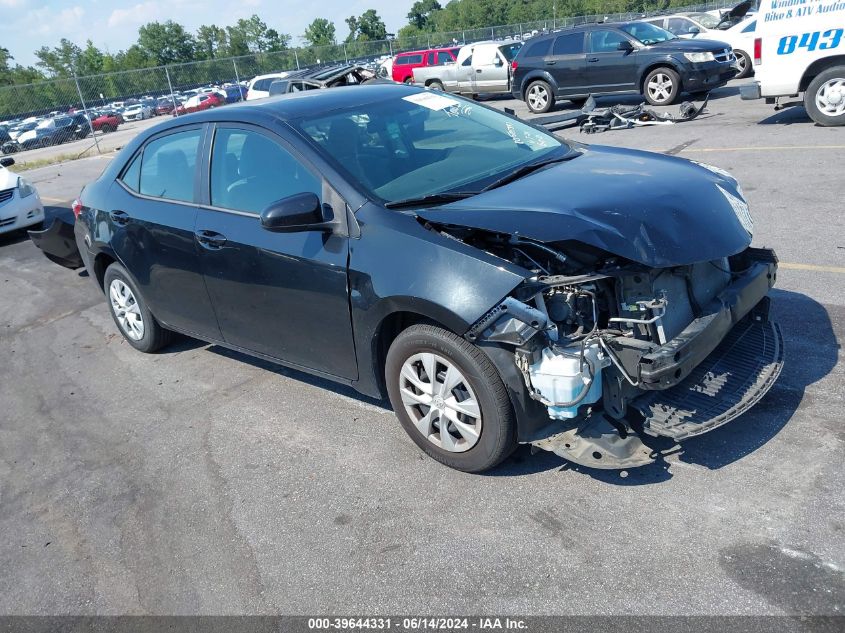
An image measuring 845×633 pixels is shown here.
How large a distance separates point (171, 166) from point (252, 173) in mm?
972

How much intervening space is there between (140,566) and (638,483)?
2299 mm

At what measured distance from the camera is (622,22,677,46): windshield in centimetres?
1510

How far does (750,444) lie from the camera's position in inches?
136

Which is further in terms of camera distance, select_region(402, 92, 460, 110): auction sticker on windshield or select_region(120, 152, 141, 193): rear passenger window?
select_region(120, 152, 141, 193): rear passenger window

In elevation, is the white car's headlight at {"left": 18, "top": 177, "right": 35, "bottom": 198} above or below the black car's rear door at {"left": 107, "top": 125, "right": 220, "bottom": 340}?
below

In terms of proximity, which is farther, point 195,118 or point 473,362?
point 195,118

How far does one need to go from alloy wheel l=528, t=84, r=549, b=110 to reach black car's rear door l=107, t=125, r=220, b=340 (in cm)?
1299

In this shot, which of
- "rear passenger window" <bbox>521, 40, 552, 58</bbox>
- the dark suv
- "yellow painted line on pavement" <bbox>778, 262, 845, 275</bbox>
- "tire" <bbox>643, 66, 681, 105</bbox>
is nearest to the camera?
"yellow painted line on pavement" <bbox>778, 262, 845, 275</bbox>

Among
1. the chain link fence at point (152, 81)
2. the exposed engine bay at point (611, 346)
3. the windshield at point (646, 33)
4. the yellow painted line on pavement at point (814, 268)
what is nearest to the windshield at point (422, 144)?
the exposed engine bay at point (611, 346)

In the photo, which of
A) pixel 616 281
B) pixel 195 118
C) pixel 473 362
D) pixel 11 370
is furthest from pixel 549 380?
pixel 11 370

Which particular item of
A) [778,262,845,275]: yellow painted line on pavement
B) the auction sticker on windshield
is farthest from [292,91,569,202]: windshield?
[778,262,845,275]: yellow painted line on pavement

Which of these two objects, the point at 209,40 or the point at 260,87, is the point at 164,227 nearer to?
the point at 260,87

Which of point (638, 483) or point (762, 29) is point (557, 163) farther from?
point (762, 29)

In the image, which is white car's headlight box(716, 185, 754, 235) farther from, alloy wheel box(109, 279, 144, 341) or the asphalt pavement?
alloy wheel box(109, 279, 144, 341)
